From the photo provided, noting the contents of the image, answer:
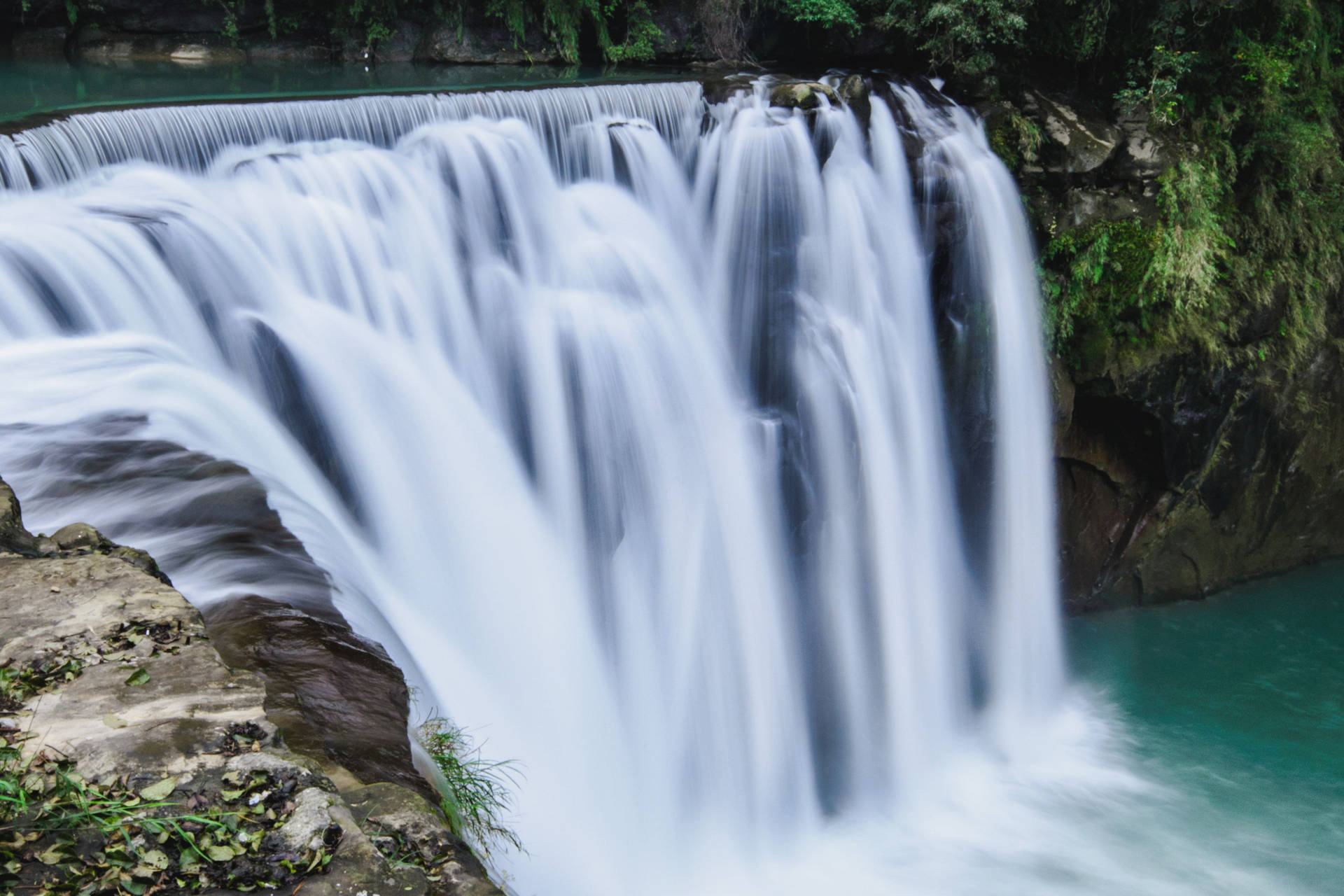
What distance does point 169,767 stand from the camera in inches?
93.0

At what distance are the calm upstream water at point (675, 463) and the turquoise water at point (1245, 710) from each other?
4 centimetres

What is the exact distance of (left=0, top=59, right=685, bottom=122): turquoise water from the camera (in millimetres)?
10953

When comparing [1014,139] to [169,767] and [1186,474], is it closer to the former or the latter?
[1186,474]

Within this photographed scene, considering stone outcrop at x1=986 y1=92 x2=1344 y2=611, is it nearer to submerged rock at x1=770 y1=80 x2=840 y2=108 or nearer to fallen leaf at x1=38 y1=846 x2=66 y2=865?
submerged rock at x1=770 y1=80 x2=840 y2=108

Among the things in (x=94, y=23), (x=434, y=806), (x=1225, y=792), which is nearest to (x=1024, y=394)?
(x=1225, y=792)

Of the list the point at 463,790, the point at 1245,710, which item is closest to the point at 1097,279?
the point at 1245,710

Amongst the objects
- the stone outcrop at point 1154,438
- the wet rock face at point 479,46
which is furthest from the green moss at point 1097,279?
the wet rock face at point 479,46

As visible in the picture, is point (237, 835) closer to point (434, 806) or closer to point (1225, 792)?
point (434, 806)

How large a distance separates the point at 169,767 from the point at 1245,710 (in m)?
8.56

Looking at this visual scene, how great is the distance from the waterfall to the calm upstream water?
0.03 m

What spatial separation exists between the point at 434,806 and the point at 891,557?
5.76m

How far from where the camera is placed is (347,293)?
6.71m

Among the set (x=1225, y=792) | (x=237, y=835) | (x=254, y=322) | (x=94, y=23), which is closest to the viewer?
(x=237, y=835)

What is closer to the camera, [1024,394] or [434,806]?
[434,806]
